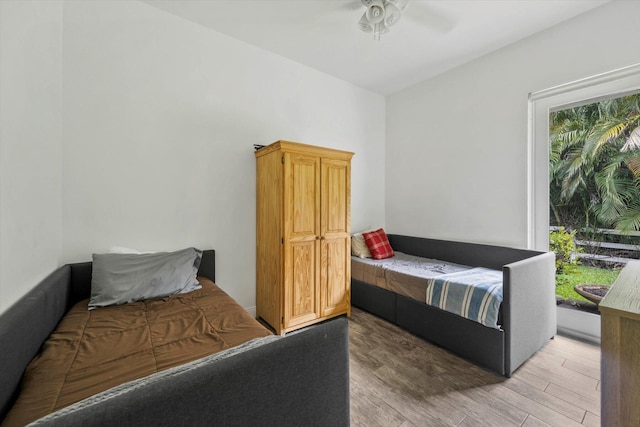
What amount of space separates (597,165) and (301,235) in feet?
9.02

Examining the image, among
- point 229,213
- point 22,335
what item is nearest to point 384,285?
point 229,213

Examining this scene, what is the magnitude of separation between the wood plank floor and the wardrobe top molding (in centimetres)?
180

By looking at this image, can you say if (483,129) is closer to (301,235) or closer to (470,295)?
(470,295)

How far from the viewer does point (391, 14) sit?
2117 mm

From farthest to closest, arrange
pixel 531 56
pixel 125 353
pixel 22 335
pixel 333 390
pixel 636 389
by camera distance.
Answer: pixel 531 56 < pixel 125 353 < pixel 22 335 < pixel 333 390 < pixel 636 389

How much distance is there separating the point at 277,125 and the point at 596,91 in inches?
118

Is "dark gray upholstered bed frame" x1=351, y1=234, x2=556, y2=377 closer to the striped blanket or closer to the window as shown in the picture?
the striped blanket

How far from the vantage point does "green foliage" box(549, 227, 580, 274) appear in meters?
2.47

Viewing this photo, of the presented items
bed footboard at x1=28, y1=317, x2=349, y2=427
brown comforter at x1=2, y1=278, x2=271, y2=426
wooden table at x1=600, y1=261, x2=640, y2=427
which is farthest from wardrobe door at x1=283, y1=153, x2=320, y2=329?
wooden table at x1=600, y1=261, x2=640, y2=427

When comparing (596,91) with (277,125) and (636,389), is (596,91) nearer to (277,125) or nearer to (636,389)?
(636,389)

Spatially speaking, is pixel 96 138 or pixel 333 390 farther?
pixel 96 138

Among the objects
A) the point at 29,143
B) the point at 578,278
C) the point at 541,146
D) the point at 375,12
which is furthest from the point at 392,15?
the point at 578,278

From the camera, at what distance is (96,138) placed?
2006 millimetres

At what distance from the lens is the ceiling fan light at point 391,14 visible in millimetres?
2064
